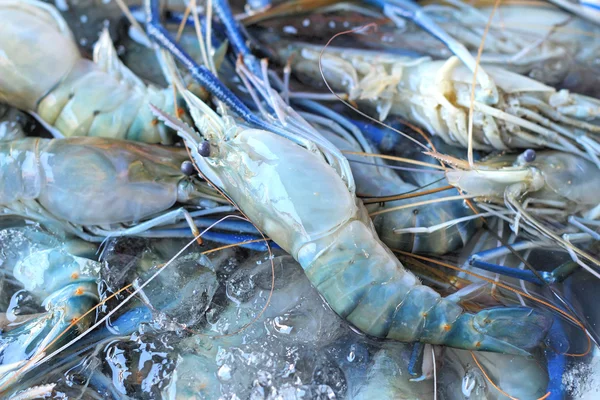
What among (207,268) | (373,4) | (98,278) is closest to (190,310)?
(207,268)

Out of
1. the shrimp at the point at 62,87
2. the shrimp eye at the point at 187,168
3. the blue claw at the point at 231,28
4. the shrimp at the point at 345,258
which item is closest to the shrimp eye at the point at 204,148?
the shrimp at the point at 345,258

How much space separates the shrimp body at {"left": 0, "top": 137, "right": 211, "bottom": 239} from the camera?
4.49ft

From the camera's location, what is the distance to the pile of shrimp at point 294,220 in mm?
1246

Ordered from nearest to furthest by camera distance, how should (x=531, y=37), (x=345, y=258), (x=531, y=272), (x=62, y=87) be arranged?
(x=345, y=258) < (x=531, y=272) < (x=62, y=87) < (x=531, y=37)

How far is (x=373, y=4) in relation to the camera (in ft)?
5.91

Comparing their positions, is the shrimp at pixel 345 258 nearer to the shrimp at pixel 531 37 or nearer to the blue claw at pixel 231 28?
the blue claw at pixel 231 28

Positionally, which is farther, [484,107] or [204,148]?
[484,107]

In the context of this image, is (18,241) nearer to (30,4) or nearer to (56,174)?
(56,174)

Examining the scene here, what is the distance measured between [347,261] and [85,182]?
652 mm

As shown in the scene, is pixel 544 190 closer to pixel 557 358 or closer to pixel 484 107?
pixel 484 107

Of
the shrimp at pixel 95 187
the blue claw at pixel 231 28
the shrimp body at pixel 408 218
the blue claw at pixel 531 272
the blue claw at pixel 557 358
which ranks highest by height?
the blue claw at pixel 231 28

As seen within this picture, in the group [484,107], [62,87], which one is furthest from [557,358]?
[62,87]

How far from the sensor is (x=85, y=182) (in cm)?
137

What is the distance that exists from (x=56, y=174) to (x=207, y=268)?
1.39ft
